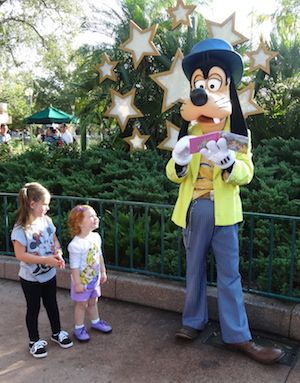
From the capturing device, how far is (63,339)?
285 centimetres

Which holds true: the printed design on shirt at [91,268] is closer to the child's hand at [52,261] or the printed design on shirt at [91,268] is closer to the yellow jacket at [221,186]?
the child's hand at [52,261]

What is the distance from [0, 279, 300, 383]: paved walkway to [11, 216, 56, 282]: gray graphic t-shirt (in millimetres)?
524

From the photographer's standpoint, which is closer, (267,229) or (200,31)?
(267,229)

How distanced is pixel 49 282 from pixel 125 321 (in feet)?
2.50

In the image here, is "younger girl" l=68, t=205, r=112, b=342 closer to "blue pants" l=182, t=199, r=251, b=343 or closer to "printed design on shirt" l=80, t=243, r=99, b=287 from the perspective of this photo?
"printed design on shirt" l=80, t=243, r=99, b=287

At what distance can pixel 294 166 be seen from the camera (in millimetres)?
4199

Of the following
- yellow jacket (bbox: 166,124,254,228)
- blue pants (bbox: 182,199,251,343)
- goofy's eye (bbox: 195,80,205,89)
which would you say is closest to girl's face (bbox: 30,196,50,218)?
yellow jacket (bbox: 166,124,254,228)

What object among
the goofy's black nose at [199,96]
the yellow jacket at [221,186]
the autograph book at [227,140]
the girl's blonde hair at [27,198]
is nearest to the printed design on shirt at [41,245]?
the girl's blonde hair at [27,198]

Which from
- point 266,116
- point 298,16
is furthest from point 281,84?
point 298,16

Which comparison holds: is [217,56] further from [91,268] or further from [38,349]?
[38,349]

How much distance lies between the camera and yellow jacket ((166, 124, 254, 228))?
2.57 meters

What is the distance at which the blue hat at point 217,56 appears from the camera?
104 inches

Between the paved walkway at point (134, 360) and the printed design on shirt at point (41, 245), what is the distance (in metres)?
0.56

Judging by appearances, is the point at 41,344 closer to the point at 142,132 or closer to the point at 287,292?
the point at 287,292
